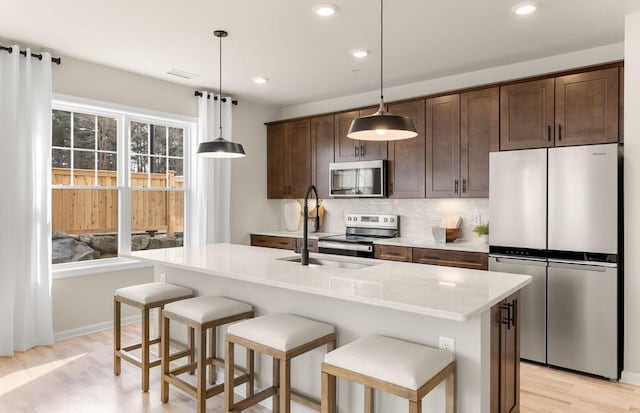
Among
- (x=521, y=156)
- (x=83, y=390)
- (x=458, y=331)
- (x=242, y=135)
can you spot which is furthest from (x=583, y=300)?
(x=242, y=135)

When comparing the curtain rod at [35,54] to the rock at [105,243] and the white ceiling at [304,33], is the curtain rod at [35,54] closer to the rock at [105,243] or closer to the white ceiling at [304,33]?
the white ceiling at [304,33]

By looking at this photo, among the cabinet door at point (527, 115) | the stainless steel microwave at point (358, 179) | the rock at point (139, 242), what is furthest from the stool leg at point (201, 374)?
the cabinet door at point (527, 115)

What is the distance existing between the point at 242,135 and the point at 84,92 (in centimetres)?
195

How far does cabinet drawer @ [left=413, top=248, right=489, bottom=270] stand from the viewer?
152 inches

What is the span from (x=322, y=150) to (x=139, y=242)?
7.74ft

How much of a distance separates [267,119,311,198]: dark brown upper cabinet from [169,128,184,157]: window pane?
127 cm

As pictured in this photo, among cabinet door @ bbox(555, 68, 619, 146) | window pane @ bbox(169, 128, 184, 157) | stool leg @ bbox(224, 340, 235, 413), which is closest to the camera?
stool leg @ bbox(224, 340, 235, 413)

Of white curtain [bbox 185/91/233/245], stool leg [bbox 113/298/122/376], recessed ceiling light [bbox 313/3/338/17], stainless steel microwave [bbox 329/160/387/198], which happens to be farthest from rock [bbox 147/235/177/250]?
recessed ceiling light [bbox 313/3/338/17]

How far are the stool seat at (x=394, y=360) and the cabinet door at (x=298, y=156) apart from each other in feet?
12.0

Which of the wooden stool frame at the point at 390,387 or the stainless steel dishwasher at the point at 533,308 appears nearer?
the wooden stool frame at the point at 390,387

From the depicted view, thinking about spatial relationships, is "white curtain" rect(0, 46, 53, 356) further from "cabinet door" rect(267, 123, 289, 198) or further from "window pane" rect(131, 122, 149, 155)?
"cabinet door" rect(267, 123, 289, 198)

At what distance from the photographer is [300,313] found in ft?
8.64

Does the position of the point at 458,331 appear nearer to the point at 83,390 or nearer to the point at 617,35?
the point at 83,390

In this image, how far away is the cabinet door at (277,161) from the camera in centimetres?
579
